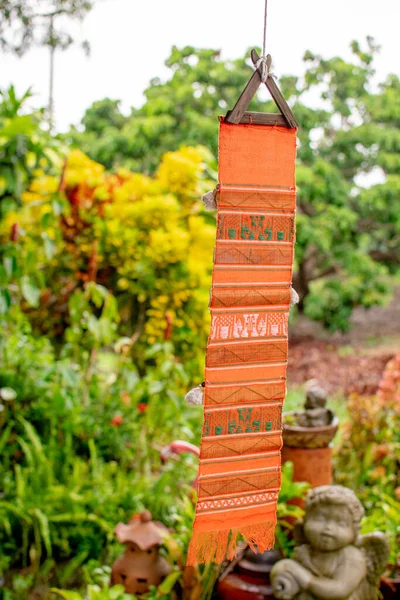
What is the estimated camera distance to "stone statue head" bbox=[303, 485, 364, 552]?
1781 millimetres

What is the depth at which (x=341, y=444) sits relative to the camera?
341 centimetres

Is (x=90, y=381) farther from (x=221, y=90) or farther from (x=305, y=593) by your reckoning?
(x=221, y=90)

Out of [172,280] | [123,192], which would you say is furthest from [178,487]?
[123,192]

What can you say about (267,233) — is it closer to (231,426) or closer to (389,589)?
(231,426)

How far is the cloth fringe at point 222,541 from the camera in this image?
1.20 m

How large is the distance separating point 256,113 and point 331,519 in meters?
1.17

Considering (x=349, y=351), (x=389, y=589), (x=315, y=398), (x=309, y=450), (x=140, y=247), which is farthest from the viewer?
(x=349, y=351)

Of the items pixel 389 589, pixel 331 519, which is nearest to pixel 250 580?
pixel 331 519

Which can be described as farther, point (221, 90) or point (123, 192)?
point (221, 90)

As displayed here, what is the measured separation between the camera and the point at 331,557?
1.82 m

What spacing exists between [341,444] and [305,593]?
165cm

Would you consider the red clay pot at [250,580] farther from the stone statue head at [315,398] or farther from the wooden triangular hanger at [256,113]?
the wooden triangular hanger at [256,113]

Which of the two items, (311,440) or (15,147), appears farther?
(15,147)

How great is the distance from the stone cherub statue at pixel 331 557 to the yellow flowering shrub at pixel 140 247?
5.80ft
